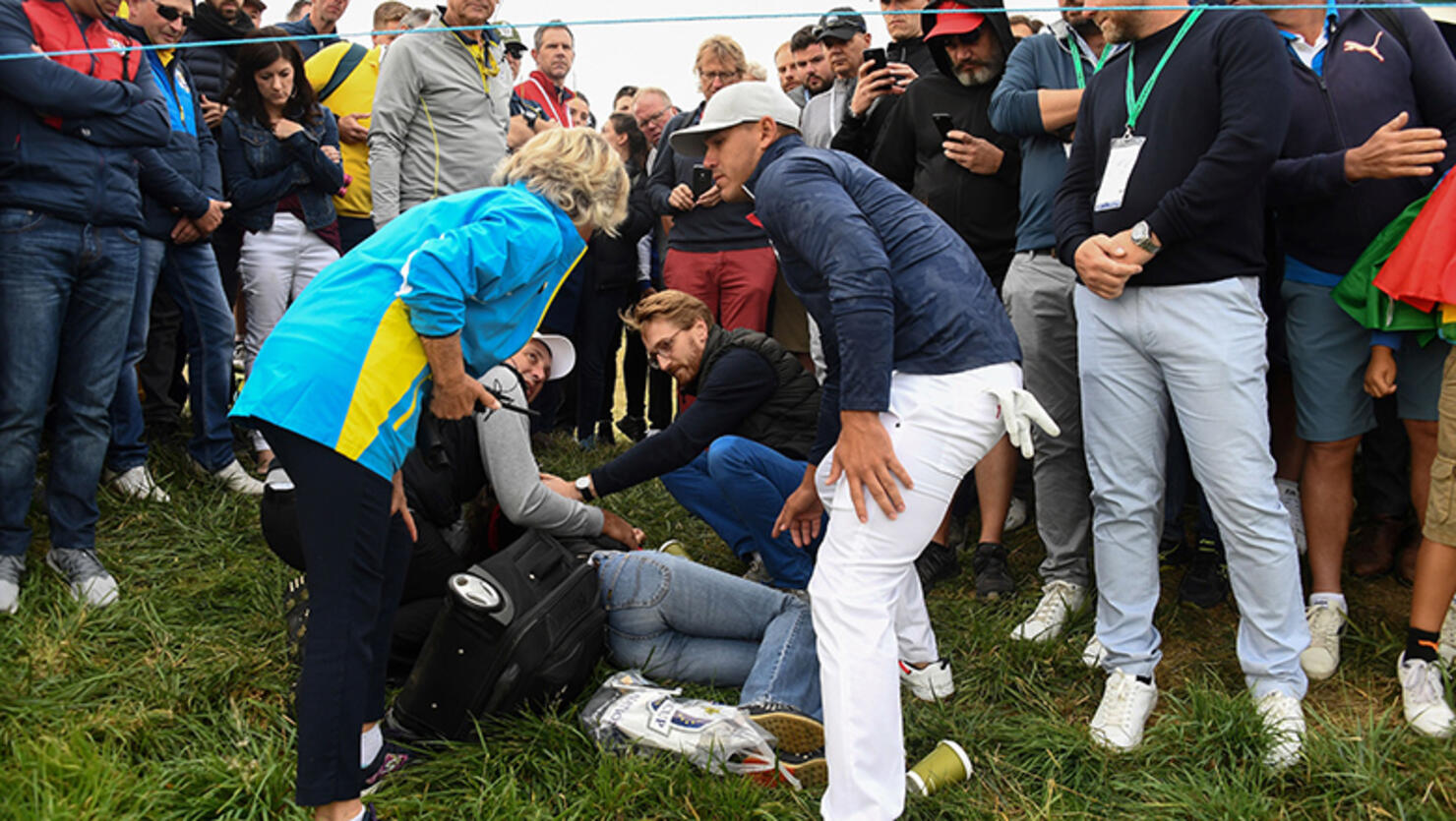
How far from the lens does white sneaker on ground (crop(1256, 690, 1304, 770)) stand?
99.6 inches

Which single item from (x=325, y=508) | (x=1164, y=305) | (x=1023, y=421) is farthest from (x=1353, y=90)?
(x=325, y=508)

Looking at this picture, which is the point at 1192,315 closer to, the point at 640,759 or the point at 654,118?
the point at 640,759

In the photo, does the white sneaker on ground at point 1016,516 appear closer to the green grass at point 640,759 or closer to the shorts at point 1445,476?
the green grass at point 640,759

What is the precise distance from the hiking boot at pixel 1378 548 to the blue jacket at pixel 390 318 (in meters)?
3.08

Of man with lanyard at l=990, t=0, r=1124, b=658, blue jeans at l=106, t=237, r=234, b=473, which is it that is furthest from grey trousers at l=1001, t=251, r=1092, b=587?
blue jeans at l=106, t=237, r=234, b=473

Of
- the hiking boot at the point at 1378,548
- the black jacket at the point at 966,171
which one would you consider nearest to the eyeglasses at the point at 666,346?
the black jacket at the point at 966,171

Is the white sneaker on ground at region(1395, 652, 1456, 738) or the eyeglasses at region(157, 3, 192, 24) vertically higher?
the eyeglasses at region(157, 3, 192, 24)

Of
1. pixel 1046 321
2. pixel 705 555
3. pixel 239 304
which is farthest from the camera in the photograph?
pixel 239 304

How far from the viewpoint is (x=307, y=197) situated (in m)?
4.91

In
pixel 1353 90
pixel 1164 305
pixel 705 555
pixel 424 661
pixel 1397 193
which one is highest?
pixel 1353 90

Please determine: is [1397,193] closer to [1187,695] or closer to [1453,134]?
[1453,134]

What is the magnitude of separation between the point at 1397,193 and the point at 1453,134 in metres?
0.24

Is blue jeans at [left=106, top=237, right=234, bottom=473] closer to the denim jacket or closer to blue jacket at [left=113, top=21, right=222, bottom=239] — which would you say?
blue jacket at [left=113, top=21, right=222, bottom=239]

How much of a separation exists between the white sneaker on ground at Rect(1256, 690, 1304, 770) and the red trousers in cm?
299
